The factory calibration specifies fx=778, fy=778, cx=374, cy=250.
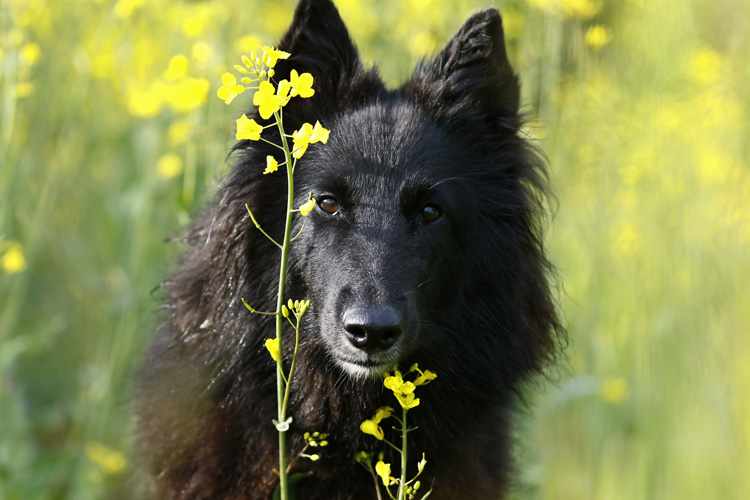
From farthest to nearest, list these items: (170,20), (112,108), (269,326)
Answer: (112,108) → (170,20) → (269,326)

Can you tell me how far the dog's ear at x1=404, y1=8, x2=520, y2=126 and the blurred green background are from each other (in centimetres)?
43

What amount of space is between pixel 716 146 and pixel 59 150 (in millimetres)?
3343

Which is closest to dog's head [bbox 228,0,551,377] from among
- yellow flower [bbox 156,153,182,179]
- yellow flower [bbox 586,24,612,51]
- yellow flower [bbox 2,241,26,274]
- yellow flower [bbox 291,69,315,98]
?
yellow flower [bbox 586,24,612,51]

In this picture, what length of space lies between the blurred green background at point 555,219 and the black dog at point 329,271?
18.7 inches

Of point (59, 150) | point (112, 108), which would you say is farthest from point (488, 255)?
point (112, 108)

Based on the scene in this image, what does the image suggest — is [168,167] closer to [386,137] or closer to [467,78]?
[386,137]

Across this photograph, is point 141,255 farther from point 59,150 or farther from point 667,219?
point 667,219

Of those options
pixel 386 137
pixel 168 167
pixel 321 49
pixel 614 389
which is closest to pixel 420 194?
pixel 386 137

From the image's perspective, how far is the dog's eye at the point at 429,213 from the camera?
9.73 ft

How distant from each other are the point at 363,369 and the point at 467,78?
1287mm

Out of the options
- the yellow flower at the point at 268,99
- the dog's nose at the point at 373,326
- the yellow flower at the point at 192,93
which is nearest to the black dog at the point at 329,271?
the dog's nose at the point at 373,326

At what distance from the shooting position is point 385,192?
2.87m

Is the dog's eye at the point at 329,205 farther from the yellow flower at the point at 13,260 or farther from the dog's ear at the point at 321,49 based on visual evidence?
the yellow flower at the point at 13,260

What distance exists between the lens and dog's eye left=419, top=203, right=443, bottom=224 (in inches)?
117
